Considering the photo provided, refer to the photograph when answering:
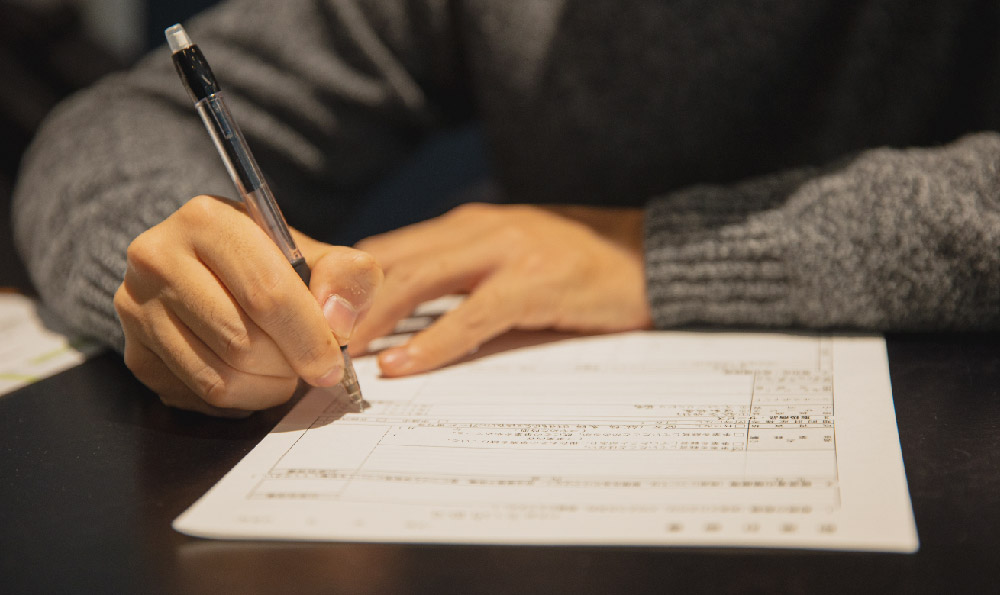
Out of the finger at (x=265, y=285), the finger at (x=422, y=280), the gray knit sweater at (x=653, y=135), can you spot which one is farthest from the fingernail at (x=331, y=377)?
the gray knit sweater at (x=653, y=135)

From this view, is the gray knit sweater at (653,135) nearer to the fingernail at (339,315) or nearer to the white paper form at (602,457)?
the white paper form at (602,457)

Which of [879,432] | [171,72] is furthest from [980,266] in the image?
[171,72]

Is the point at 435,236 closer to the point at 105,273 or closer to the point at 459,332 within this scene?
the point at 459,332

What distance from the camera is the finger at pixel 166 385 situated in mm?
441

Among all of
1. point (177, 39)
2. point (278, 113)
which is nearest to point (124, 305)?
point (177, 39)

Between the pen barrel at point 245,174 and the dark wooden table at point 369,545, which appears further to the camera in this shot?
the pen barrel at point 245,174

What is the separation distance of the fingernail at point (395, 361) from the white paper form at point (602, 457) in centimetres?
1

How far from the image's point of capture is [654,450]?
1.17ft

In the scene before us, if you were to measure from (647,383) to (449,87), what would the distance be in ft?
1.74

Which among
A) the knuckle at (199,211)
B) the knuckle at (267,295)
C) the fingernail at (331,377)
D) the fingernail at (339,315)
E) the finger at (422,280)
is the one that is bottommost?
the finger at (422,280)

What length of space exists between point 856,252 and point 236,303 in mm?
396

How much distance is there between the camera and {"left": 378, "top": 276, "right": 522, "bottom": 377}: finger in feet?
1.56

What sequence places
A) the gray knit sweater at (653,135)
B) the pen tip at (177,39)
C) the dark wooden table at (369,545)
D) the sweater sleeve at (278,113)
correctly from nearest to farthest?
the dark wooden table at (369,545), the pen tip at (177,39), the gray knit sweater at (653,135), the sweater sleeve at (278,113)

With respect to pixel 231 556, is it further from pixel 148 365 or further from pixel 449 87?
pixel 449 87
